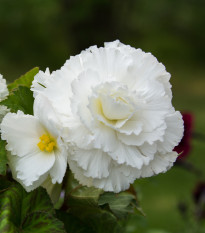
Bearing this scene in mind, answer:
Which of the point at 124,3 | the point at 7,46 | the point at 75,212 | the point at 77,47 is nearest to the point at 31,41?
the point at 7,46

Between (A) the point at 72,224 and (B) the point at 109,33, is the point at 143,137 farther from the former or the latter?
(B) the point at 109,33

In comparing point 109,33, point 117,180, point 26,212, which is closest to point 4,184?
point 26,212

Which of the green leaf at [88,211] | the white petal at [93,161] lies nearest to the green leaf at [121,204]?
the green leaf at [88,211]

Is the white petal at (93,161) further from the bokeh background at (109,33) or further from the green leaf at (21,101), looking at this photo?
the bokeh background at (109,33)

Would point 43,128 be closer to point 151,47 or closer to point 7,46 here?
point 7,46

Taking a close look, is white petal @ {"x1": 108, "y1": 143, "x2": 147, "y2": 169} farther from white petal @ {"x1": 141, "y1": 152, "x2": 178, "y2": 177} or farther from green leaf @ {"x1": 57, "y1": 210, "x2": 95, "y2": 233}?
green leaf @ {"x1": 57, "y1": 210, "x2": 95, "y2": 233}

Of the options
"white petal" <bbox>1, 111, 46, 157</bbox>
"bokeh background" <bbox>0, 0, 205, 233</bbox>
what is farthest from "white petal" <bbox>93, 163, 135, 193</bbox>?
"bokeh background" <bbox>0, 0, 205, 233</bbox>
